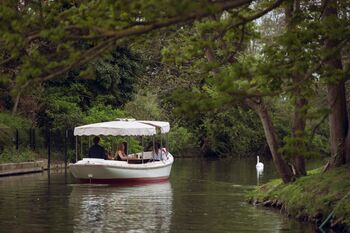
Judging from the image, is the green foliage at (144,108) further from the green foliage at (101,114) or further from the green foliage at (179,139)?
the green foliage at (101,114)

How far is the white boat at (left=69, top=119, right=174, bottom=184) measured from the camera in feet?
113

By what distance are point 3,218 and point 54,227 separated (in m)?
2.25

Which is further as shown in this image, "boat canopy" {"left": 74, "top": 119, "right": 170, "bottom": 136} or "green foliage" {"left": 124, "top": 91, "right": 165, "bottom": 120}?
"green foliage" {"left": 124, "top": 91, "right": 165, "bottom": 120}

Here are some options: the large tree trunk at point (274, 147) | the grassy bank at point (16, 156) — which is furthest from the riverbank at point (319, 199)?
the grassy bank at point (16, 156)

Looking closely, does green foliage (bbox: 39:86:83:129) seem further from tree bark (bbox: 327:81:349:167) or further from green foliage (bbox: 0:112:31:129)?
tree bark (bbox: 327:81:349:167)

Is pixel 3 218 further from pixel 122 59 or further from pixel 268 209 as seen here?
pixel 122 59

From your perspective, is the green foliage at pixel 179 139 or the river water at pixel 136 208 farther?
the green foliage at pixel 179 139

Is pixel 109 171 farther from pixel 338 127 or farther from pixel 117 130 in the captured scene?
pixel 338 127

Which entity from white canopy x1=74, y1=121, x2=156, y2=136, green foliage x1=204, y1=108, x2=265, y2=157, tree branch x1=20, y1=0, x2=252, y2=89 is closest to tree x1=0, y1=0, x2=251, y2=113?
tree branch x1=20, y1=0, x2=252, y2=89

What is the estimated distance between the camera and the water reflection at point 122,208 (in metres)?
19.9

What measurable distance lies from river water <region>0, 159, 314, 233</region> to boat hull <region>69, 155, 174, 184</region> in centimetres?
67

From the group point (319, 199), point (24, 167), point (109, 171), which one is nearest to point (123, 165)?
point (109, 171)

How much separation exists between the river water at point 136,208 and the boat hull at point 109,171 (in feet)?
2.19

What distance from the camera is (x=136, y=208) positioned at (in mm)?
24219
